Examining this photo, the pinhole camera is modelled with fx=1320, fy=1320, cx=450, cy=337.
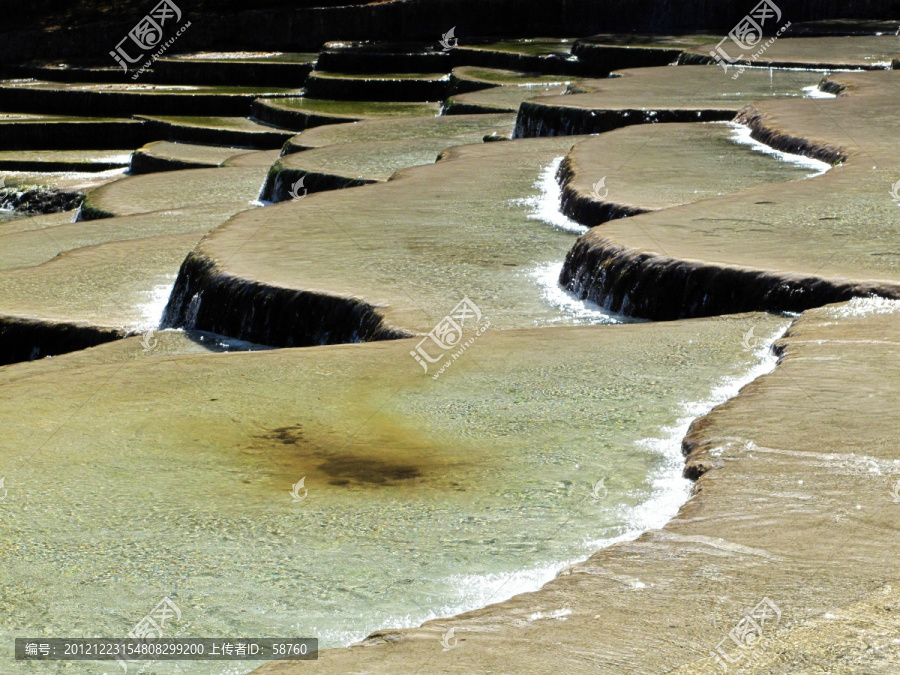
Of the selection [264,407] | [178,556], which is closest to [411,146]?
[264,407]

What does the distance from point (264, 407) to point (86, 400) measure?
718mm

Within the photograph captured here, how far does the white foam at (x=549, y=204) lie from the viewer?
25.5 feet

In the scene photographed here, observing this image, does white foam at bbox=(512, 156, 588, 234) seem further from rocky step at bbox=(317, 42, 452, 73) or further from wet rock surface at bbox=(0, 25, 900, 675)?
rocky step at bbox=(317, 42, 452, 73)

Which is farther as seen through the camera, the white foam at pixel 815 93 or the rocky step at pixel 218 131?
the rocky step at pixel 218 131
